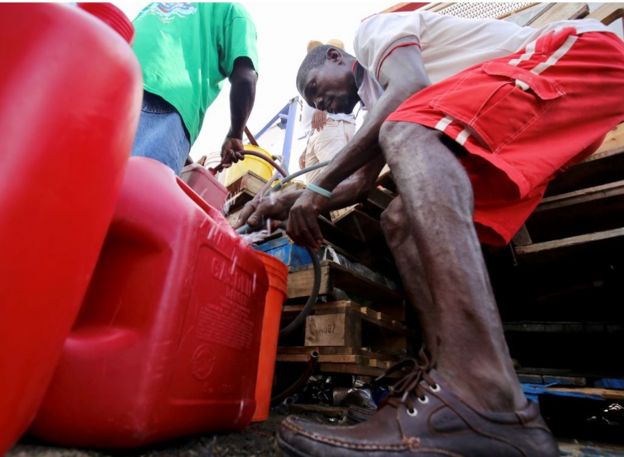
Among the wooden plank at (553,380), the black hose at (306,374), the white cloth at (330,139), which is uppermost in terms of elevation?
the white cloth at (330,139)

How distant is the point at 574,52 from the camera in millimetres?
1256

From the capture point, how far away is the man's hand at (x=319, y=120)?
4035 millimetres

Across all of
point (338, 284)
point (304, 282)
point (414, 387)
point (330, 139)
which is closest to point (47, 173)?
point (414, 387)

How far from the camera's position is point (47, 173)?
2.02 feet

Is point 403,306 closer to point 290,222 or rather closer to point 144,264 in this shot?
point 290,222

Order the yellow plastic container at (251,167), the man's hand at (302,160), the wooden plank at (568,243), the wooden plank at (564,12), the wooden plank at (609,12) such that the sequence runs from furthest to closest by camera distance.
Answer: the man's hand at (302,160) → the yellow plastic container at (251,167) → the wooden plank at (564,12) → the wooden plank at (609,12) → the wooden plank at (568,243)

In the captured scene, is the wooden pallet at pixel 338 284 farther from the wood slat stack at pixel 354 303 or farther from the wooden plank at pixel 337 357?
the wooden plank at pixel 337 357

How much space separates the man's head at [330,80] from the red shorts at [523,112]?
1.22m

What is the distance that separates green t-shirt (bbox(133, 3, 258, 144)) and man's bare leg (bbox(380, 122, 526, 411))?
126cm

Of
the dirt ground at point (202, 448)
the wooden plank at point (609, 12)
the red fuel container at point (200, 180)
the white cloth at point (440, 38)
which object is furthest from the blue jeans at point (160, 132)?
the wooden plank at point (609, 12)

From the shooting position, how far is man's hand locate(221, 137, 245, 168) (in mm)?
2824

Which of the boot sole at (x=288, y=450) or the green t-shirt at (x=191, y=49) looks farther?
the green t-shirt at (x=191, y=49)

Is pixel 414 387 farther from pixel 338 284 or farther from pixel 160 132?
pixel 160 132

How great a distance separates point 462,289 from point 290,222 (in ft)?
2.66
